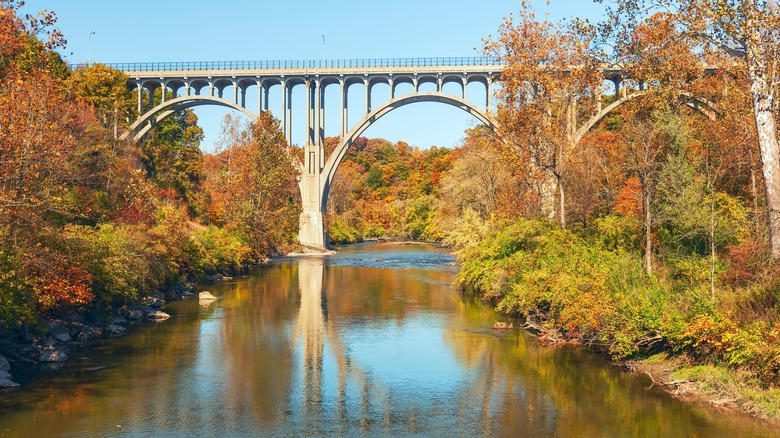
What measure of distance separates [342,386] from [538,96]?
19.2 metres

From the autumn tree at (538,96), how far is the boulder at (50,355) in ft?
66.5

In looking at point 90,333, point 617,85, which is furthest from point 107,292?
point 617,85

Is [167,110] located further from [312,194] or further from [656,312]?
[656,312]

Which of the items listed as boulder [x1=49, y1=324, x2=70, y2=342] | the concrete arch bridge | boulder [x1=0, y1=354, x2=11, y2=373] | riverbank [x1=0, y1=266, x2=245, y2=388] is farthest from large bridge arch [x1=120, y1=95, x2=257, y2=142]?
boulder [x1=0, y1=354, x2=11, y2=373]

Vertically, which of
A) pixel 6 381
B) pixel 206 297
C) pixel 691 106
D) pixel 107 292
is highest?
pixel 691 106

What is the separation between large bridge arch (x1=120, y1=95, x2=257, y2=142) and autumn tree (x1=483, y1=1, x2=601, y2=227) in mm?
38207

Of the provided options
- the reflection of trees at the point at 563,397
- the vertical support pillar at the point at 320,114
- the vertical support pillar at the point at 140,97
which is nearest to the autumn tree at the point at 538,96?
the reflection of trees at the point at 563,397

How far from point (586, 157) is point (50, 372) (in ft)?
120

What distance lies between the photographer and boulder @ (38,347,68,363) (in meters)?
22.2

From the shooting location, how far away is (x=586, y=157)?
48.1m

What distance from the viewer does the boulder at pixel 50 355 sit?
22219 mm

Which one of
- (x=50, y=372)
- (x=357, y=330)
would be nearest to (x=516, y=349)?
(x=357, y=330)

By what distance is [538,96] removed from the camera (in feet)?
112

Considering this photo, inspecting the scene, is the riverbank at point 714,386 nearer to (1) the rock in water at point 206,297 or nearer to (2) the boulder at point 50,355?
(2) the boulder at point 50,355
